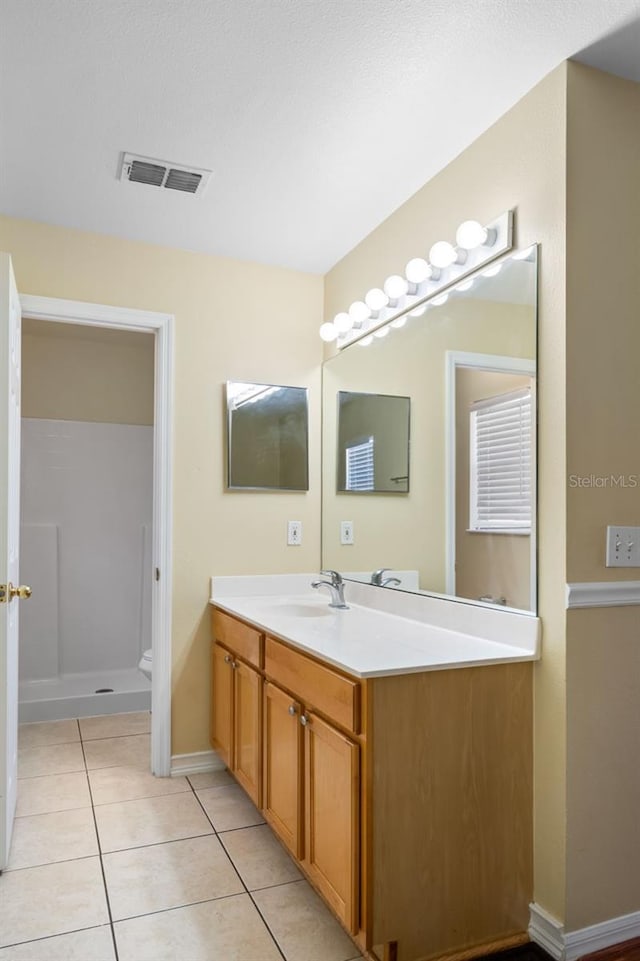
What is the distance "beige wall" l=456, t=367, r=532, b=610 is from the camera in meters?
1.94

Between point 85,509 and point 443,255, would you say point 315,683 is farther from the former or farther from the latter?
point 85,509

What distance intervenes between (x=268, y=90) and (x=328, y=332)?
125 centimetres

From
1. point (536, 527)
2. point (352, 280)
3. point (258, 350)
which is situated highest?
point (352, 280)

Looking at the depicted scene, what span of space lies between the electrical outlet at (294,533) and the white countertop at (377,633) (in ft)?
0.94

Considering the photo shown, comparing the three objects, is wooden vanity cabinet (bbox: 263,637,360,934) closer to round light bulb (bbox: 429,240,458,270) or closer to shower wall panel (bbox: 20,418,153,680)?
round light bulb (bbox: 429,240,458,270)

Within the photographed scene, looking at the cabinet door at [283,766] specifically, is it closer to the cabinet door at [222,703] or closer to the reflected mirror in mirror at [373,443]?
the cabinet door at [222,703]

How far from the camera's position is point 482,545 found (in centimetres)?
212

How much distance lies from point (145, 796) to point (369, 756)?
149 cm

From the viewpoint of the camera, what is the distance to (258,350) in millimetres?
3186

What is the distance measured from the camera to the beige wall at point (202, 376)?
115 inches

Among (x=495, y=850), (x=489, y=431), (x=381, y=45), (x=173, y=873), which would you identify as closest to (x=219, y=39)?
(x=381, y=45)

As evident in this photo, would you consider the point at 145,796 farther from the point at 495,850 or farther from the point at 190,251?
the point at 190,251

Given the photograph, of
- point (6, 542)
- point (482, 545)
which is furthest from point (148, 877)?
point (482, 545)

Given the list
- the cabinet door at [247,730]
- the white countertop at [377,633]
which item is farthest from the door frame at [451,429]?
the cabinet door at [247,730]
